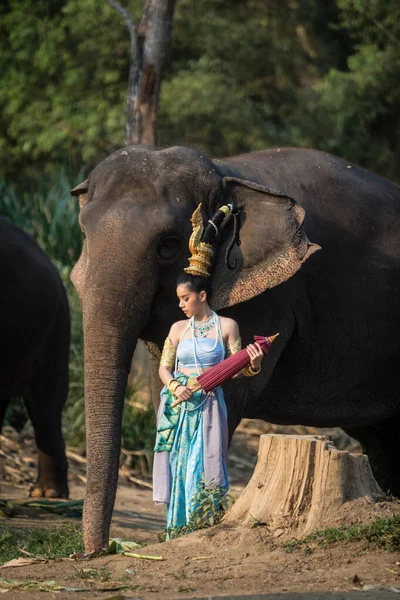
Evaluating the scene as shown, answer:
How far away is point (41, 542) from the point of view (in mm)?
7473

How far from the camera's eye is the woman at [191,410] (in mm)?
6508

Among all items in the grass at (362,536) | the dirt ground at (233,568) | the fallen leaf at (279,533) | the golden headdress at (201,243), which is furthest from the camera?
the golden headdress at (201,243)

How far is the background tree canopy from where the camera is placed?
23078mm

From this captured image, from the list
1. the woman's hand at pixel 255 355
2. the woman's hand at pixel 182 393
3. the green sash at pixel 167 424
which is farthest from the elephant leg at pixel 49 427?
the woman's hand at pixel 255 355

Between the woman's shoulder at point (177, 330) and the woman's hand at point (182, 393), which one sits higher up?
the woman's shoulder at point (177, 330)

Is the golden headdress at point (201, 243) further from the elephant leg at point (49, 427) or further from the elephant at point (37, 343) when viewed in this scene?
the elephant leg at point (49, 427)

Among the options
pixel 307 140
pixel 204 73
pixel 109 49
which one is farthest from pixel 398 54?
pixel 109 49

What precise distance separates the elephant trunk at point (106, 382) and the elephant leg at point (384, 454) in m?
3.02

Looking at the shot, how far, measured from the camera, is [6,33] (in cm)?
2620

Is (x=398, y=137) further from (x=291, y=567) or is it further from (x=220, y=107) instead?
(x=291, y=567)

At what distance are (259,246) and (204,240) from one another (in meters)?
0.43

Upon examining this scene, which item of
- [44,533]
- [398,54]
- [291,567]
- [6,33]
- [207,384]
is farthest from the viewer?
[6,33]

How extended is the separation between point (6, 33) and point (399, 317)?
19.8 m

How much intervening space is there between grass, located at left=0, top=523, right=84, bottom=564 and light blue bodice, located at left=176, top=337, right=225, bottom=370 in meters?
1.16
